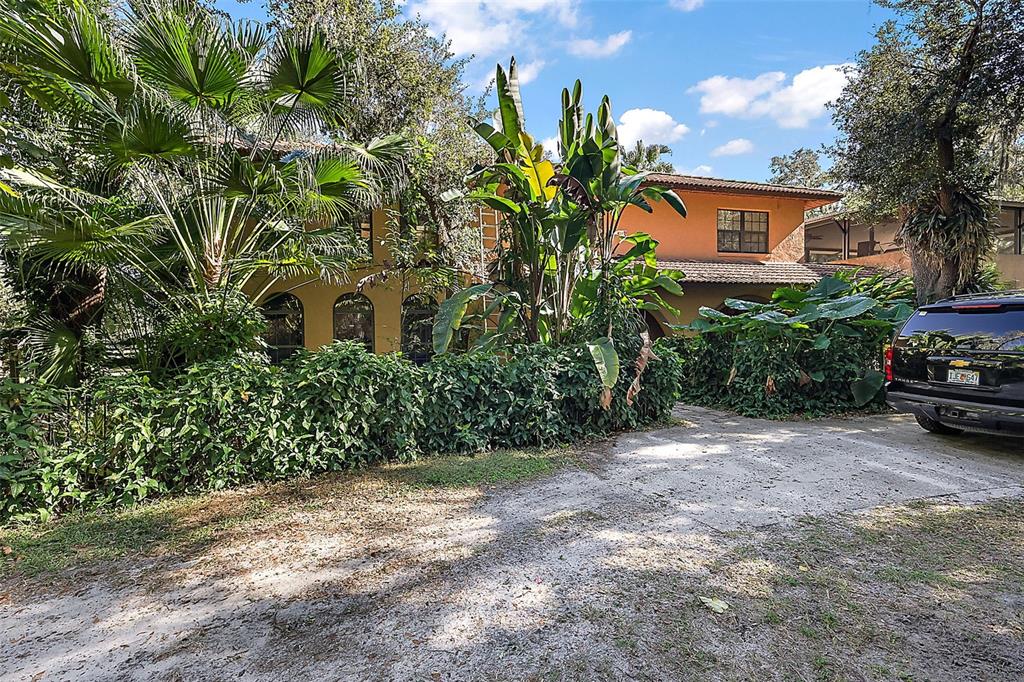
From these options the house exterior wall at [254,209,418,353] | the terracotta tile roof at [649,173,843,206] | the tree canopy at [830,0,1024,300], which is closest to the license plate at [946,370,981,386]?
the tree canopy at [830,0,1024,300]

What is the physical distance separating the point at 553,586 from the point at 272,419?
329 cm

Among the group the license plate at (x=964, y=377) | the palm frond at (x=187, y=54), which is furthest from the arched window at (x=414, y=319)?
the license plate at (x=964, y=377)

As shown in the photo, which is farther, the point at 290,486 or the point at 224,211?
the point at 224,211

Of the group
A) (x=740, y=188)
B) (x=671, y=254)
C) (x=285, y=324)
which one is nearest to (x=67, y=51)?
(x=285, y=324)

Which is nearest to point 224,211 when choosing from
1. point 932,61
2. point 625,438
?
point 625,438

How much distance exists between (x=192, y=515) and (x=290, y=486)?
91cm

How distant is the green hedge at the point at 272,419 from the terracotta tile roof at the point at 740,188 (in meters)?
10.5

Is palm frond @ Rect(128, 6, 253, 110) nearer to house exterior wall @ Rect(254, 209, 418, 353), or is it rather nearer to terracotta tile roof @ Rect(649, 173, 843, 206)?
house exterior wall @ Rect(254, 209, 418, 353)

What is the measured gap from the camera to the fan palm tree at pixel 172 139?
200 inches

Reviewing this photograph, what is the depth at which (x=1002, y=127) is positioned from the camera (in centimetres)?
1087

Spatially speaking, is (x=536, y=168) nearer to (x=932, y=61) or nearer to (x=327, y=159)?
(x=327, y=159)

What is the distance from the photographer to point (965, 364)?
19.9ft

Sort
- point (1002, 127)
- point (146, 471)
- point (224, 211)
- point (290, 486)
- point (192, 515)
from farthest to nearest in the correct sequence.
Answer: point (1002, 127), point (224, 211), point (290, 486), point (146, 471), point (192, 515)

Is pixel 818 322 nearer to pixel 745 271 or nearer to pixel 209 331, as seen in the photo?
pixel 745 271
